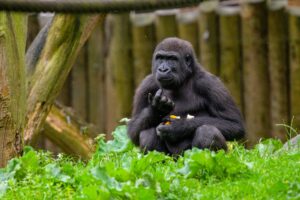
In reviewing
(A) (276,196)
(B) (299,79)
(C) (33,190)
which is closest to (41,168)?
(C) (33,190)

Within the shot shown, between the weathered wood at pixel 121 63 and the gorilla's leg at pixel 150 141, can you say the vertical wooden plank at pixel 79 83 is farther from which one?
the gorilla's leg at pixel 150 141

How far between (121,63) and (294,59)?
267cm

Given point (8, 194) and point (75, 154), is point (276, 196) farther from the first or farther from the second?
point (75, 154)

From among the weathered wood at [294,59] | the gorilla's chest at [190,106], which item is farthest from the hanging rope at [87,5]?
the weathered wood at [294,59]

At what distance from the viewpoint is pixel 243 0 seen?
10805mm

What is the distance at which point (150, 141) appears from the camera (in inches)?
261

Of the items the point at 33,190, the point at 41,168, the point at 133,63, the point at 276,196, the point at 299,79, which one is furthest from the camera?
the point at 133,63

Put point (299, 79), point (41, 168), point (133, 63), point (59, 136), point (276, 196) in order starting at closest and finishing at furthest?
point (276, 196) < point (41, 168) < point (59, 136) < point (299, 79) < point (133, 63)

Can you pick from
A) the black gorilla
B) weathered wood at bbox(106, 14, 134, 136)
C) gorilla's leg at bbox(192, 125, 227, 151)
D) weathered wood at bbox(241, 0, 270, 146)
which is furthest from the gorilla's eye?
weathered wood at bbox(106, 14, 134, 136)

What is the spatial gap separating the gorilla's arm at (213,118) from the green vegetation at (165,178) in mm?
736

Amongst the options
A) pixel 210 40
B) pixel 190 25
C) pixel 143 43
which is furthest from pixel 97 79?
pixel 210 40

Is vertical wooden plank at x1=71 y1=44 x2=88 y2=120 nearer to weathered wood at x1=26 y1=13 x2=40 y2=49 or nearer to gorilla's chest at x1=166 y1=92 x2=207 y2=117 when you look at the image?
weathered wood at x1=26 y1=13 x2=40 y2=49

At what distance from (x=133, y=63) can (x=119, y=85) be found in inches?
15.1

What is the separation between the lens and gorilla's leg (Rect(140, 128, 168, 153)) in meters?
6.61
